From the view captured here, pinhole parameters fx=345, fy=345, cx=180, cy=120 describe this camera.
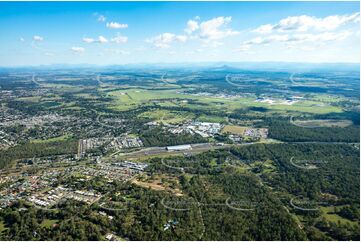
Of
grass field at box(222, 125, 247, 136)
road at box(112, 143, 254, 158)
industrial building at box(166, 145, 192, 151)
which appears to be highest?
grass field at box(222, 125, 247, 136)

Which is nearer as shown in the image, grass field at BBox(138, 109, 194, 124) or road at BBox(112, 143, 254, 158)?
road at BBox(112, 143, 254, 158)

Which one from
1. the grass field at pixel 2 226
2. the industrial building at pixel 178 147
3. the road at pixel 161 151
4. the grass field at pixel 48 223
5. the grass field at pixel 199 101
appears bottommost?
the grass field at pixel 2 226

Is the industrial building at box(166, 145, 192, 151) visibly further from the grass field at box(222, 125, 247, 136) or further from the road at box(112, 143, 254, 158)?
the grass field at box(222, 125, 247, 136)

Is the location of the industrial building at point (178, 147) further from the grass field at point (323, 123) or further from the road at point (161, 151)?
the grass field at point (323, 123)

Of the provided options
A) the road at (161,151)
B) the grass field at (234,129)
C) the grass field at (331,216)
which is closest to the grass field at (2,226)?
the road at (161,151)

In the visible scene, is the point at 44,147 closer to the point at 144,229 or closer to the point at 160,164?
the point at 160,164

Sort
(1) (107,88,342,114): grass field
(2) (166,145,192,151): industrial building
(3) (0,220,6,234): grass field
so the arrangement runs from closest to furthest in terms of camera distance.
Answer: (3) (0,220,6,234): grass field, (2) (166,145,192,151): industrial building, (1) (107,88,342,114): grass field

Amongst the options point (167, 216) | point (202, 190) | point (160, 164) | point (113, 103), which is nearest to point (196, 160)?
point (160, 164)

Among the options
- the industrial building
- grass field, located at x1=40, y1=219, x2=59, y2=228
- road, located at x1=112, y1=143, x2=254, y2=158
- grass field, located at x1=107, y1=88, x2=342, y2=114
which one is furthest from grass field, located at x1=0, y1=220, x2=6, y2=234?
grass field, located at x1=107, y1=88, x2=342, y2=114

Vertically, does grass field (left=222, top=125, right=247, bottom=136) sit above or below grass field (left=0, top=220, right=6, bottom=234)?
above

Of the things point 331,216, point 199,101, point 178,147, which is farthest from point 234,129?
point 331,216

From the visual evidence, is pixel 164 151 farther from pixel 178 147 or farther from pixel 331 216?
pixel 331 216
